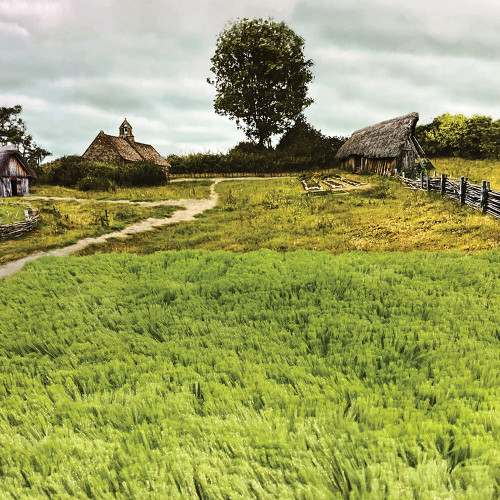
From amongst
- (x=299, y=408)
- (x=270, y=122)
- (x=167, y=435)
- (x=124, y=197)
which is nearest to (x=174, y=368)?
(x=167, y=435)

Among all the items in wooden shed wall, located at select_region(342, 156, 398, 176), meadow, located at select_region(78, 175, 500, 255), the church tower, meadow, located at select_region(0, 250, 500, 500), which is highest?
the church tower

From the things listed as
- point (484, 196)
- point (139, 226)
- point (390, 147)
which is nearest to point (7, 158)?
point (139, 226)

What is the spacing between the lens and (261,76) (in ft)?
163

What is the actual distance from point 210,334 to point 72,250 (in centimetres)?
933

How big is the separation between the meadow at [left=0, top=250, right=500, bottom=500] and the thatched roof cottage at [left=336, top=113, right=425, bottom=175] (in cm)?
2696

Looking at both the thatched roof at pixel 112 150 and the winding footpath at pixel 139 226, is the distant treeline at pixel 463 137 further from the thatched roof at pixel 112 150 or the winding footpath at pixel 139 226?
the thatched roof at pixel 112 150

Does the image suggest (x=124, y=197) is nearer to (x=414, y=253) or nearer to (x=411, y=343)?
(x=414, y=253)

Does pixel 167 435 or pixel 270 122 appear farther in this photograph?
pixel 270 122

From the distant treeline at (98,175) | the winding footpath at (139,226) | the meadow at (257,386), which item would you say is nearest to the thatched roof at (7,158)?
the winding footpath at (139,226)

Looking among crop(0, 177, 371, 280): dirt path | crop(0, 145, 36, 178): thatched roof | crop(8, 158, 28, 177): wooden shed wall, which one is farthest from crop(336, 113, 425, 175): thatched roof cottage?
crop(8, 158, 28, 177): wooden shed wall

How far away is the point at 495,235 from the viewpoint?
31.3 feet

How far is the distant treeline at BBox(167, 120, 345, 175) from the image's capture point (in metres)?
45.9

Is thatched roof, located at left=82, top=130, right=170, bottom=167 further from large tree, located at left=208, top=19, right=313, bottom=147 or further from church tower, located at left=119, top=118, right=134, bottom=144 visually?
large tree, located at left=208, top=19, right=313, bottom=147

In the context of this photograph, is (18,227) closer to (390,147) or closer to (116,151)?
(390,147)
